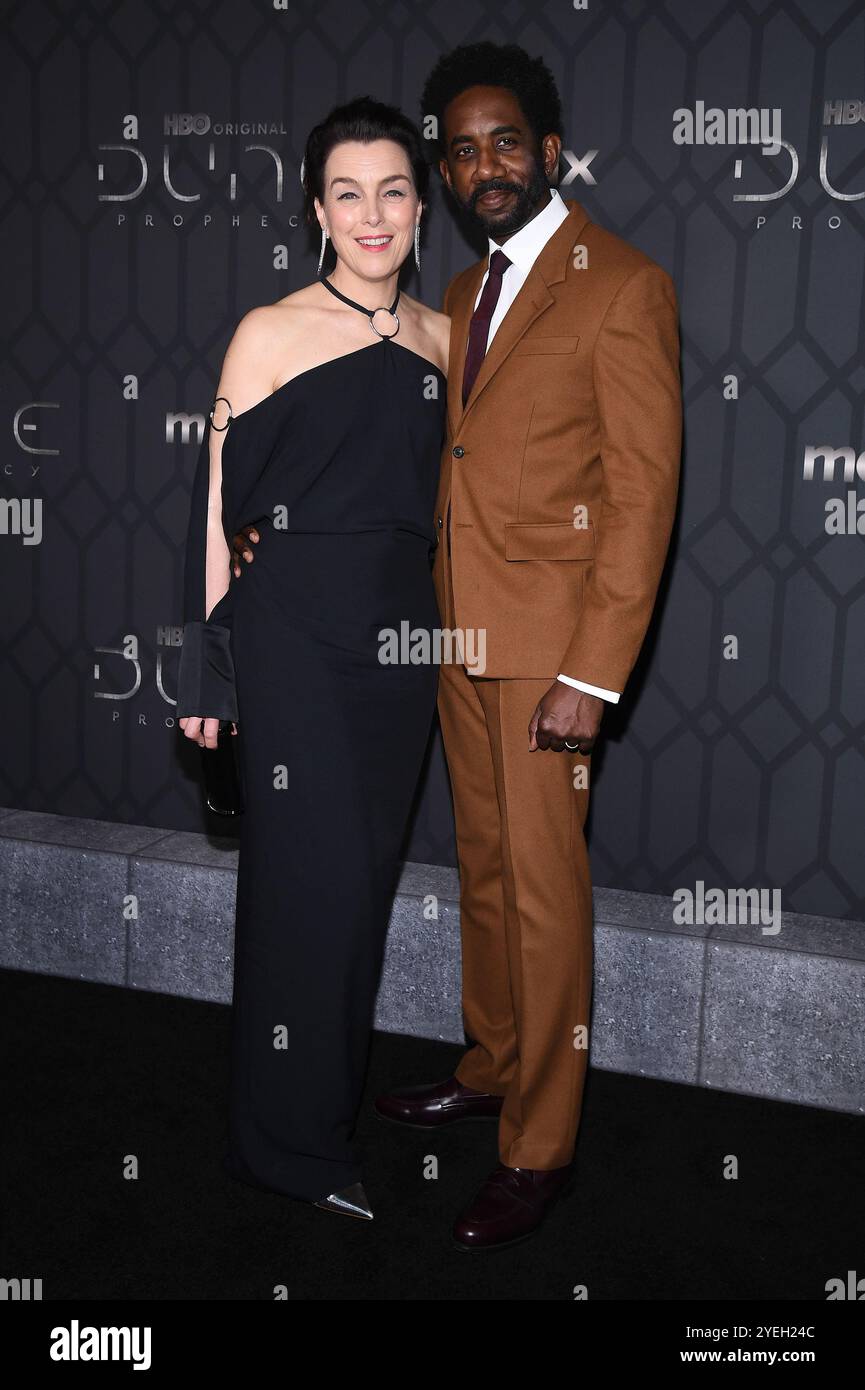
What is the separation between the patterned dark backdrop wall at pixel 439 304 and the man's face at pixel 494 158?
0.65 metres

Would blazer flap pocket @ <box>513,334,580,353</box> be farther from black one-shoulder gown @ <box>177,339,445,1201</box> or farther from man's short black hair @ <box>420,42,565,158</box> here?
man's short black hair @ <box>420,42,565,158</box>

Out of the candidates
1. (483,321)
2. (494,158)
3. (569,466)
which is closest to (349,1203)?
(569,466)

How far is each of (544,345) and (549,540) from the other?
1.06 ft

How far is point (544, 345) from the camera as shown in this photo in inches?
86.5

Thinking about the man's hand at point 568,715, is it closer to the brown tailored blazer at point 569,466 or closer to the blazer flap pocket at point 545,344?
the brown tailored blazer at point 569,466

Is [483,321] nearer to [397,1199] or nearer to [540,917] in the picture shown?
[540,917]

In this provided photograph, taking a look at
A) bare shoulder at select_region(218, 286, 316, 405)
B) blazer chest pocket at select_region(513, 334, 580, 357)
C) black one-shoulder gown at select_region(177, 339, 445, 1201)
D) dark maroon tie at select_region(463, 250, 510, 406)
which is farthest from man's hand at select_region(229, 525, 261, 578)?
blazer chest pocket at select_region(513, 334, 580, 357)

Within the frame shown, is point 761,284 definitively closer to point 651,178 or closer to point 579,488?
point 651,178

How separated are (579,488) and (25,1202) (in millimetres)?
1590

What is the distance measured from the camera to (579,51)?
112 inches

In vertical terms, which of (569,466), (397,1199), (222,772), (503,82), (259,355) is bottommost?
(397,1199)

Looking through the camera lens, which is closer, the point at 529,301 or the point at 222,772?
the point at 529,301
